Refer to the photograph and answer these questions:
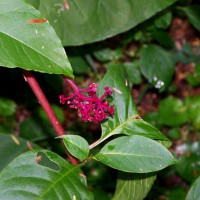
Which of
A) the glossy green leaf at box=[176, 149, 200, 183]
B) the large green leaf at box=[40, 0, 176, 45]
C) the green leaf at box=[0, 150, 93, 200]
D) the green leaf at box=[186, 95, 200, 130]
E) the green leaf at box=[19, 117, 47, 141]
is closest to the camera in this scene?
the green leaf at box=[0, 150, 93, 200]

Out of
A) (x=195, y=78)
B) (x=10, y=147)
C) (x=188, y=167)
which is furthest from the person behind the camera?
(x=195, y=78)

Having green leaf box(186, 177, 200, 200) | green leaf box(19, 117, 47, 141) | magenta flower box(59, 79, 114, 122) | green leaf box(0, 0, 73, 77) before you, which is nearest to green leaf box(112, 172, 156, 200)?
green leaf box(186, 177, 200, 200)

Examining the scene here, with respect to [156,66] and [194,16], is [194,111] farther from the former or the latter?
[194,16]

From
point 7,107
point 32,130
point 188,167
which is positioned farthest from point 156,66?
point 7,107

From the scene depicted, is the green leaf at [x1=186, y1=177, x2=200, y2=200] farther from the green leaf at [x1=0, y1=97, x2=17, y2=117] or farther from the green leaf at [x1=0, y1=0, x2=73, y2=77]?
the green leaf at [x1=0, y1=97, x2=17, y2=117]

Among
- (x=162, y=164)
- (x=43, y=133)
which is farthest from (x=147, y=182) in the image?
(x=43, y=133)

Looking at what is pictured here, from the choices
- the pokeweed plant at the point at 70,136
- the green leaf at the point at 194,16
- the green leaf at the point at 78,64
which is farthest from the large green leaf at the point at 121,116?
the green leaf at the point at 194,16

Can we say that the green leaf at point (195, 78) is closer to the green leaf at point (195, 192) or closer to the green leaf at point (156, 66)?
the green leaf at point (156, 66)
